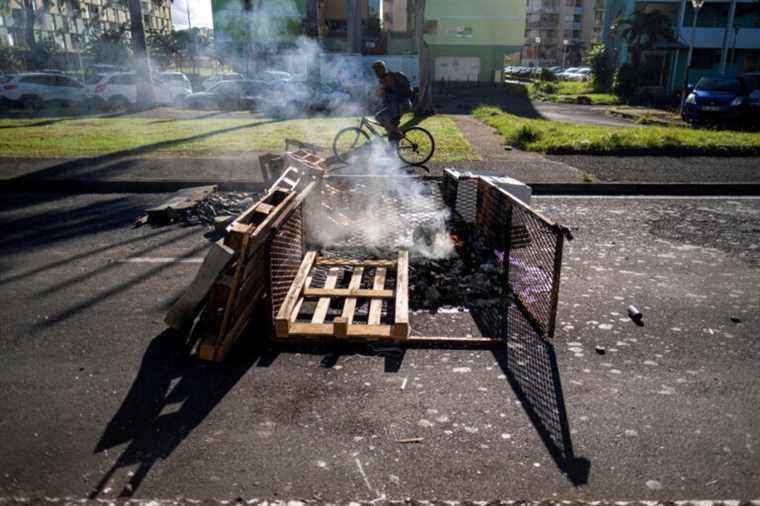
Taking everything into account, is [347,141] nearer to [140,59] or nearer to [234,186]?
[234,186]

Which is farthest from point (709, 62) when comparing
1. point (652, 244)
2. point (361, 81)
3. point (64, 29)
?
point (64, 29)

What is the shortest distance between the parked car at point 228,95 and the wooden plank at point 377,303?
1993 centimetres

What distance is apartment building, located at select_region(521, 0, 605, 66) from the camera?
81.1 m

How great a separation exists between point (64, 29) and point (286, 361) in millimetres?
58045

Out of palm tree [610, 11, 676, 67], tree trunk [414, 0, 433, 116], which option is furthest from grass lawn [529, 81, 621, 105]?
tree trunk [414, 0, 433, 116]

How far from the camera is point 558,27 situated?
8212 cm

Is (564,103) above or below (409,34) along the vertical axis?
below

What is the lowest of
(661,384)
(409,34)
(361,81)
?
(661,384)

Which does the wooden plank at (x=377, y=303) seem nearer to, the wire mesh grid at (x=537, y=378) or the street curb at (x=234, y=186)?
the wire mesh grid at (x=537, y=378)

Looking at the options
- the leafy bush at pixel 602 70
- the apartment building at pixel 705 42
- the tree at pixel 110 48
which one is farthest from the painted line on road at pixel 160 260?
the tree at pixel 110 48

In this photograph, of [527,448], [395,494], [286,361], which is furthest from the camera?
[286,361]

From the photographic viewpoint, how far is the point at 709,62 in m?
38.9

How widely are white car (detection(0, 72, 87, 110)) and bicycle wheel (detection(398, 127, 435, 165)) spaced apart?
18994 mm

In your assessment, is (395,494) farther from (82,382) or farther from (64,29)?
(64,29)
